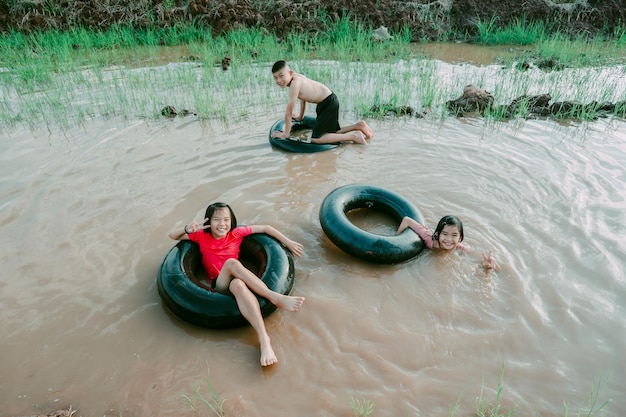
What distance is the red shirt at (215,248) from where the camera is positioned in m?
3.34

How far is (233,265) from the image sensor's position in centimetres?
302

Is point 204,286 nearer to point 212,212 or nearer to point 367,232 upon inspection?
point 212,212

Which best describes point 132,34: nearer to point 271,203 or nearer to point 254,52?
point 254,52

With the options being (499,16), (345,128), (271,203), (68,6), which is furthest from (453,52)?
(68,6)

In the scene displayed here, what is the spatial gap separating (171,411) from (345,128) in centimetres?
439

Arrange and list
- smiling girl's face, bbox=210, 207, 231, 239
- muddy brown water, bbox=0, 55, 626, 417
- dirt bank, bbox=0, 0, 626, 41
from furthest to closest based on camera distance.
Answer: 1. dirt bank, bbox=0, 0, 626, 41
2. smiling girl's face, bbox=210, 207, 231, 239
3. muddy brown water, bbox=0, 55, 626, 417

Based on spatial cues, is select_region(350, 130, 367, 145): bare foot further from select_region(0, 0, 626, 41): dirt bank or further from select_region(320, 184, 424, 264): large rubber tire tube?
select_region(0, 0, 626, 41): dirt bank

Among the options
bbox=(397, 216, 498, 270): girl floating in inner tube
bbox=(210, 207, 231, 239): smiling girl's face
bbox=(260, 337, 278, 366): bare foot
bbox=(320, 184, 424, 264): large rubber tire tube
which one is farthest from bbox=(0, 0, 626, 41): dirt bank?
bbox=(260, 337, 278, 366): bare foot

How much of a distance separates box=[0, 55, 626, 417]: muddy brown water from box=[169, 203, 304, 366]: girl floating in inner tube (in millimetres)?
152

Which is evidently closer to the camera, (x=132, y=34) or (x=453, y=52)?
(x=453, y=52)

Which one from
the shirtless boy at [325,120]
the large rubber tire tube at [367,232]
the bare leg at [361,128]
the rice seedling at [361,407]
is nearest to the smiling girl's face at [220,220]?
the large rubber tire tube at [367,232]

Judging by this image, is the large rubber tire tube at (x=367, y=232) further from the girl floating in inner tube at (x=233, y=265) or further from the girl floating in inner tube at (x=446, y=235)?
the girl floating in inner tube at (x=233, y=265)

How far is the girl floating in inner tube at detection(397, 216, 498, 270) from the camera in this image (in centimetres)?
347

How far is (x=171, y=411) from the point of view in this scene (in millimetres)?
2402
